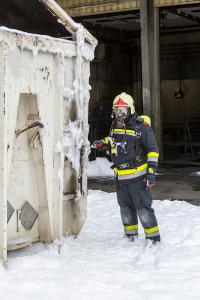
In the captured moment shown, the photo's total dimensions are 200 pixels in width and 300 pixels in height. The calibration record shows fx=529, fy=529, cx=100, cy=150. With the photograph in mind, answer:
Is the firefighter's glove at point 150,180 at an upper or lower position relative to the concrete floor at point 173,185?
upper

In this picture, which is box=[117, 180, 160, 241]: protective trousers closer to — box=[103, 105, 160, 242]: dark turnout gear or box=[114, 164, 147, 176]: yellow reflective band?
box=[103, 105, 160, 242]: dark turnout gear

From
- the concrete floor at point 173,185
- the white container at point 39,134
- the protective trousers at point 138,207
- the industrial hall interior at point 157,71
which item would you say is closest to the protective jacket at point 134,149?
the protective trousers at point 138,207

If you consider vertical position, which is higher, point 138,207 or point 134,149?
point 134,149

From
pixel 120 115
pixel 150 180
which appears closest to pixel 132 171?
pixel 150 180

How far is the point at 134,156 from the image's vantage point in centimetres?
557

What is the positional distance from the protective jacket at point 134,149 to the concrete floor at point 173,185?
2.78 meters

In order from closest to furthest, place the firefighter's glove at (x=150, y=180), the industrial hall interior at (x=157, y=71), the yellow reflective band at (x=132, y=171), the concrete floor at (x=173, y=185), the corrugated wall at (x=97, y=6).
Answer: the firefighter's glove at (x=150, y=180), the yellow reflective band at (x=132, y=171), the concrete floor at (x=173, y=185), the industrial hall interior at (x=157, y=71), the corrugated wall at (x=97, y=6)

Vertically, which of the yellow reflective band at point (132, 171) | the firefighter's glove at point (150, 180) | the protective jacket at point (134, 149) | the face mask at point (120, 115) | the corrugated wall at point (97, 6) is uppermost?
the corrugated wall at point (97, 6)

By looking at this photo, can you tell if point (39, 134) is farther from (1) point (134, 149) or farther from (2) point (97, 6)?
(2) point (97, 6)

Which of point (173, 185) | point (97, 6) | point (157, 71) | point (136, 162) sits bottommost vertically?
point (173, 185)

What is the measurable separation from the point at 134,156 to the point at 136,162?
72mm

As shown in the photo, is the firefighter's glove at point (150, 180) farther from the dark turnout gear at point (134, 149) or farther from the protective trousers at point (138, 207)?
the protective trousers at point (138, 207)

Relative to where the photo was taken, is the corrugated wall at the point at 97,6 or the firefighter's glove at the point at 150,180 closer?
the firefighter's glove at the point at 150,180

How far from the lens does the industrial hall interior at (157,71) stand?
11609 millimetres
